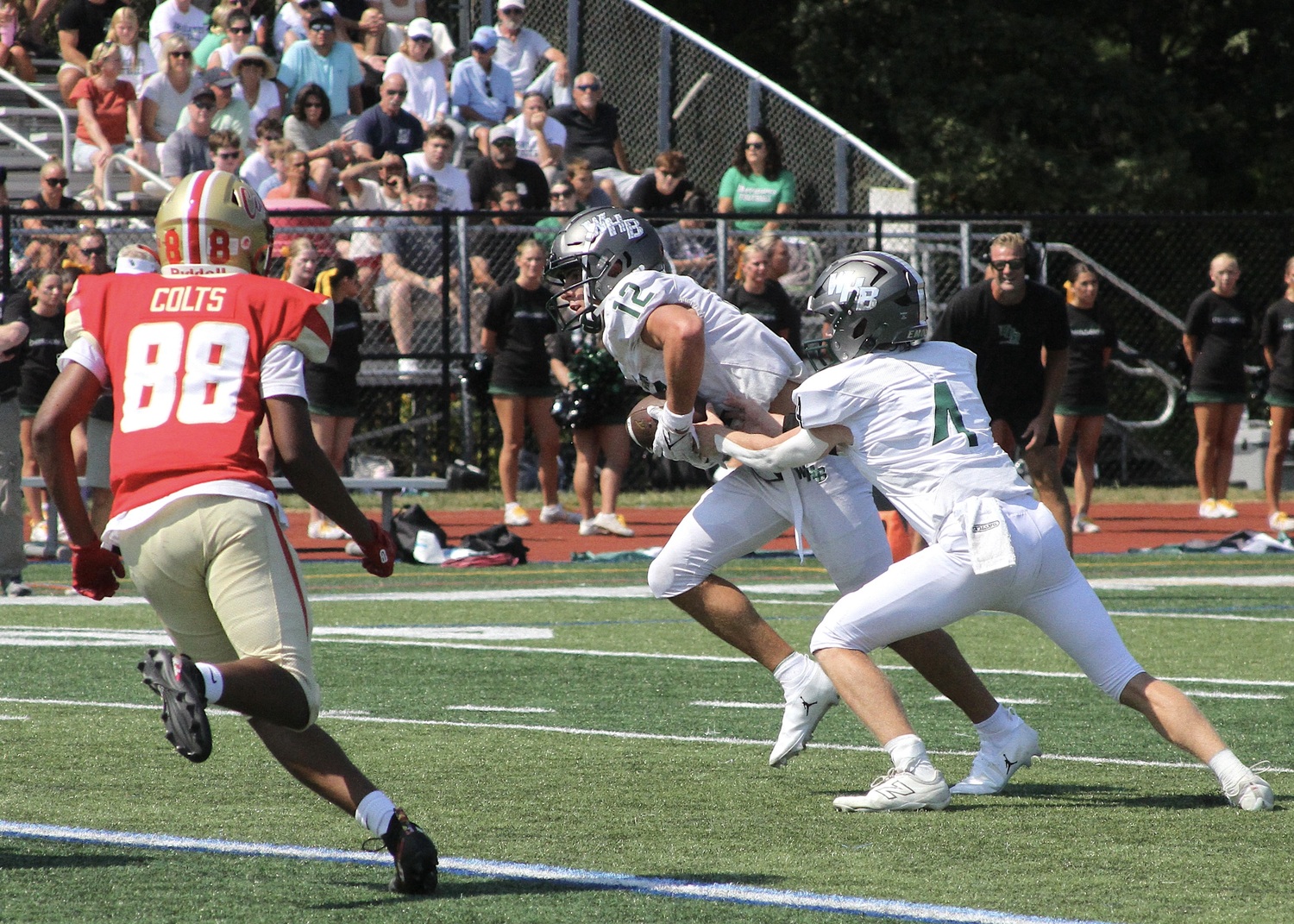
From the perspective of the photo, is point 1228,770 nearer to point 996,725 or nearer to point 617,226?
point 996,725

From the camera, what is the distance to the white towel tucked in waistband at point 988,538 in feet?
16.9

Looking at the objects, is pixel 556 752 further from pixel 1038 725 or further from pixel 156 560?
pixel 156 560

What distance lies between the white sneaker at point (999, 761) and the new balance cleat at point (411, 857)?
1.94m

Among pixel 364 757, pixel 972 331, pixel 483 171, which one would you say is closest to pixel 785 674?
pixel 364 757

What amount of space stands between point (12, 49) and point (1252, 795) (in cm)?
1745

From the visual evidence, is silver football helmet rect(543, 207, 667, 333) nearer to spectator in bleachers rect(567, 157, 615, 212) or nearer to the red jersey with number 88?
the red jersey with number 88

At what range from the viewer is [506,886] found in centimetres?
439

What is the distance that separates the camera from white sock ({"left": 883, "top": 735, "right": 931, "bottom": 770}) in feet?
17.3

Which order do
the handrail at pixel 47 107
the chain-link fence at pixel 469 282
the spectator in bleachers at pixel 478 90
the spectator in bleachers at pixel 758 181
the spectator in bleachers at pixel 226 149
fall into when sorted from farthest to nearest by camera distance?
the spectator in bleachers at pixel 478 90 < the handrail at pixel 47 107 < the spectator in bleachers at pixel 758 181 < the chain-link fence at pixel 469 282 < the spectator in bleachers at pixel 226 149

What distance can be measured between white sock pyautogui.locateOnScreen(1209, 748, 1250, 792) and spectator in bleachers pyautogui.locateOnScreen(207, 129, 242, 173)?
1165cm

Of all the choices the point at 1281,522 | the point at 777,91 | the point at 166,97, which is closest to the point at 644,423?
the point at 1281,522

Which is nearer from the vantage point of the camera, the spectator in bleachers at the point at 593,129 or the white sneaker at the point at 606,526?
the white sneaker at the point at 606,526

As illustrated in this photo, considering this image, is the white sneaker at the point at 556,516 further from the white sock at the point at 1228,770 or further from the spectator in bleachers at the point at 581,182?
the white sock at the point at 1228,770

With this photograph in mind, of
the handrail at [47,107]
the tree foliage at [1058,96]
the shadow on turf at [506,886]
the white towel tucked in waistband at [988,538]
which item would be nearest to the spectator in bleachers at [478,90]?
the handrail at [47,107]
